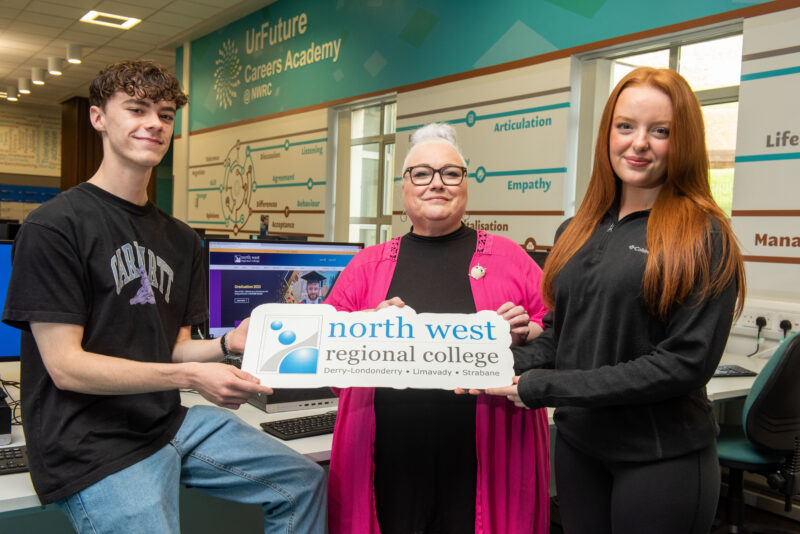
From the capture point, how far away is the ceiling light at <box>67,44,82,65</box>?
27.4 ft

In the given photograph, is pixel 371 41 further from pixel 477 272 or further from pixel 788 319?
pixel 477 272

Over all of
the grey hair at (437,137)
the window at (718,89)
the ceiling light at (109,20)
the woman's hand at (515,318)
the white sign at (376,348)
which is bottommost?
the white sign at (376,348)

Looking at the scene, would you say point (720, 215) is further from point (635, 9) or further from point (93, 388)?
point (635, 9)

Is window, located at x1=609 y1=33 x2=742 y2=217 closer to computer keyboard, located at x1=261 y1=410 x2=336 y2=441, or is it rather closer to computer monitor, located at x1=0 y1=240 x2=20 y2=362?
computer keyboard, located at x1=261 y1=410 x2=336 y2=441

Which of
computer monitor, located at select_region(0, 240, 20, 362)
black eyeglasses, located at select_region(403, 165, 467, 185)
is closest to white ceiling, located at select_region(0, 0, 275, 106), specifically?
computer monitor, located at select_region(0, 240, 20, 362)

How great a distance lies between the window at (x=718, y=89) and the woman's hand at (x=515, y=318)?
7.41 feet

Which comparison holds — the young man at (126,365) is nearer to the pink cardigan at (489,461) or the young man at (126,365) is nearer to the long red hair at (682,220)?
the pink cardigan at (489,461)

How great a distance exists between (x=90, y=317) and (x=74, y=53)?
27.8ft

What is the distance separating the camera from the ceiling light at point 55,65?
29.6 ft

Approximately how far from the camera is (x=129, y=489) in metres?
1.29

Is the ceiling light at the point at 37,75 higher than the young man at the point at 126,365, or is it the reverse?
the ceiling light at the point at 37,75

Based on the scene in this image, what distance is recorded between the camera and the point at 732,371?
111 inches

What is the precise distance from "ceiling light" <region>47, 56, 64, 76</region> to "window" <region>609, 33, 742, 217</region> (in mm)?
8571

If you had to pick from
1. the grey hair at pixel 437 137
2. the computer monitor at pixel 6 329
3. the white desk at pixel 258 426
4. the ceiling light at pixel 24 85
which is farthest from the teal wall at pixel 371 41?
the ceiling light at pixel 24 85
